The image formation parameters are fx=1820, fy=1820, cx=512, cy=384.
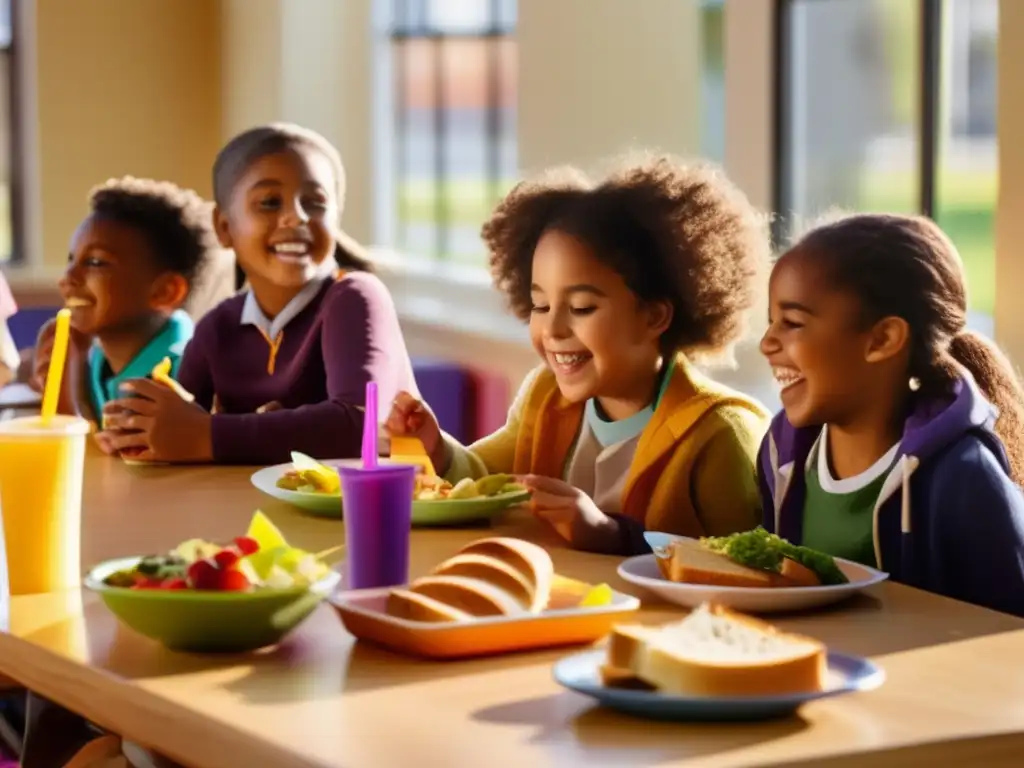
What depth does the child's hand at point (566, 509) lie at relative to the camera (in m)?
2.00

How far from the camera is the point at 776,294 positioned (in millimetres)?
2115

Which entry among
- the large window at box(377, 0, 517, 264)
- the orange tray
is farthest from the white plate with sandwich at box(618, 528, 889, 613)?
the large window at box(377, 0, 517, 264)

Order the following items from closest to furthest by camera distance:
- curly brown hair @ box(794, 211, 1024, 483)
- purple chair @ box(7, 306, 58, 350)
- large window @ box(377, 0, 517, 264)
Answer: curly brown hair @ box(794, 211, 1024, 483) < purple chair @ box(7, 306, 58, 350) < large window @ box(377, 0, 517, 264)

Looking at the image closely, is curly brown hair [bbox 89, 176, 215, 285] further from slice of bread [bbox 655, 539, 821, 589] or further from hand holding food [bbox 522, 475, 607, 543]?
slice of bread [bbox 655, 539, 821, 589]

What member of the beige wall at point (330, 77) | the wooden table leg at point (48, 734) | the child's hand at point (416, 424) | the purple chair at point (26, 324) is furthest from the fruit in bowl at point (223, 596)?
the beige wall at point (330, 77)

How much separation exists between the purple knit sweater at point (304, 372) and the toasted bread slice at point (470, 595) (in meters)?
1.16

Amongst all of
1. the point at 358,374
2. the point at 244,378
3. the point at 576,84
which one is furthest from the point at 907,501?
the point at 576,84

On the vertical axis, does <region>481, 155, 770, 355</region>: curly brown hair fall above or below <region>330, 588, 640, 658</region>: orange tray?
above

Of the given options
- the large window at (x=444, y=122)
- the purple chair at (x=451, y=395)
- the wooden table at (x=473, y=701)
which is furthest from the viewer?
the large window at (x=444, y=122)

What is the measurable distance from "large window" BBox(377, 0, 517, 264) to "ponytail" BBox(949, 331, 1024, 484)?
273cm

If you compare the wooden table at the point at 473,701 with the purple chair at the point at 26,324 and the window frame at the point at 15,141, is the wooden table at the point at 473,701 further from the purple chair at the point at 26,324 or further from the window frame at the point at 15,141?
the window frame at the point at 15,141

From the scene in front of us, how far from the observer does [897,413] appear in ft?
6.83

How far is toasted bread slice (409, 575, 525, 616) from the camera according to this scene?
1.53 m

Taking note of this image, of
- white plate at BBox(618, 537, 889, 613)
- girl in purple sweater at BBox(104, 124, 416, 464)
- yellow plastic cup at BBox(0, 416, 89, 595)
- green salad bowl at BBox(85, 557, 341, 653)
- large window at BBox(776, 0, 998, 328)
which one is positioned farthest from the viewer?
large window at BBox(776, 0, 998, 328)
